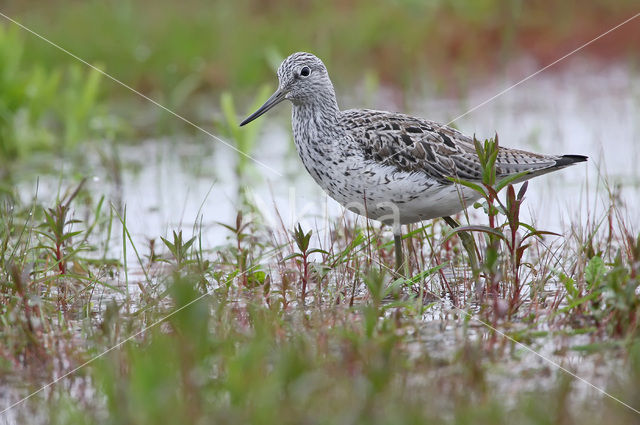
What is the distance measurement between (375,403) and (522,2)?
1354 centimetres

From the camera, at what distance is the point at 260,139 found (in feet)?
37.8

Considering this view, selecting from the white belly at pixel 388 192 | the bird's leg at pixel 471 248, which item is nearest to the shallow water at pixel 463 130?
the bird's leg at pixel 471 248

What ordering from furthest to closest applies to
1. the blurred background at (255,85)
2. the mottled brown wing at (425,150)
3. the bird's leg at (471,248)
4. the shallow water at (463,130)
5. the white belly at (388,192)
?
the blurred background at (255,85), the shallow water at (463,130), the mottled brown wing at (425,150), the white belly at (388,192), the bird's leg at (471,248)

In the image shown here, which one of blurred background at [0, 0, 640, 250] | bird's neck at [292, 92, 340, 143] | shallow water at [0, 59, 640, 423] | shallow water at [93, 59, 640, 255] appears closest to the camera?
bird's neck at [292, 92, 340, 143]

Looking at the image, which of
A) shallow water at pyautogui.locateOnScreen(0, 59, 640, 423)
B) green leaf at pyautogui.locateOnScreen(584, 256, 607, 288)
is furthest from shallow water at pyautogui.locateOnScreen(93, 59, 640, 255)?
green leaf at pyautogui.locateOnScreen(584, 256, 607, 288)

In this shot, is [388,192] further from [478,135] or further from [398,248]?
[478,135]

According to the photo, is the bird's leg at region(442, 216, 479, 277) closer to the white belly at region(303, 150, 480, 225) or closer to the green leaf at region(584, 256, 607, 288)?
the white belly at region(303, 150, 480, 225)

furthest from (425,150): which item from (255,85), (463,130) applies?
(255,85)

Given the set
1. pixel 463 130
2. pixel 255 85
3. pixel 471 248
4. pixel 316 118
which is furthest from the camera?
pixel 255 85

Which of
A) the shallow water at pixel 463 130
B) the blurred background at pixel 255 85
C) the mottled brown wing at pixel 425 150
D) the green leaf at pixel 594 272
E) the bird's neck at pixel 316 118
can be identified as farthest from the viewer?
the blurred background at pixel 255 85

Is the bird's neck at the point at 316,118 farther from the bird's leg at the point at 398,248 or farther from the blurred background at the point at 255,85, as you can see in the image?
the blurred background at the point at 255,85

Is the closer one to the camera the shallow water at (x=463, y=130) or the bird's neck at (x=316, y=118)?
the bird's neck at (x=316, y=118)

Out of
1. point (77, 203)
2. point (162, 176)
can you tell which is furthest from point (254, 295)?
point (162, 176)

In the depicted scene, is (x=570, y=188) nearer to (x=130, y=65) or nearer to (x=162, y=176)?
(x=162, y=176)
